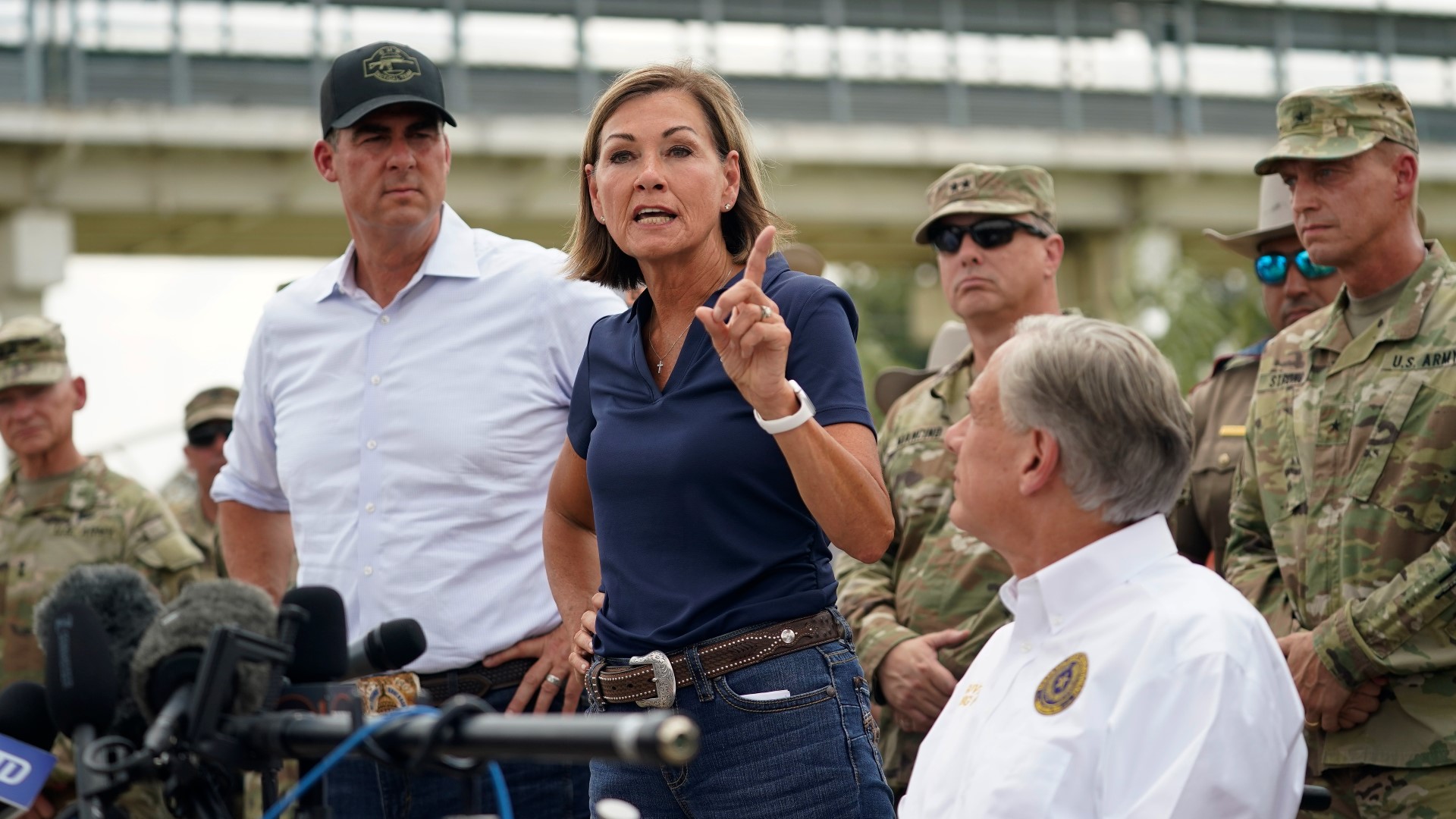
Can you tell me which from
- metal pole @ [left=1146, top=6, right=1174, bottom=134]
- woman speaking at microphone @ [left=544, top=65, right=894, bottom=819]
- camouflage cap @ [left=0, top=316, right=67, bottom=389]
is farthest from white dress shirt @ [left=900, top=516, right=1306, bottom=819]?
metal pole @ [left=1146, top=6, right=1174, bottom=134]

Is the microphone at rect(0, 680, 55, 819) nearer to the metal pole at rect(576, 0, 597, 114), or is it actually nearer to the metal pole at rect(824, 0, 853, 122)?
the metal pole at rect(576, 0, 597, 114)

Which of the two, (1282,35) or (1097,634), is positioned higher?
(1282,35)

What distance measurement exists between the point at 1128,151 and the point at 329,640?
23.4m

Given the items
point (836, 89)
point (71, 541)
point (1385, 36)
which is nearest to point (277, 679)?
point (71, 541)

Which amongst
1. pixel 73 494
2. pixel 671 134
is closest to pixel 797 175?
pixel 73 494

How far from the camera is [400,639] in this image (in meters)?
2.51

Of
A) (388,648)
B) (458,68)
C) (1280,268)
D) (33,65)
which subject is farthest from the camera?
(458,68)

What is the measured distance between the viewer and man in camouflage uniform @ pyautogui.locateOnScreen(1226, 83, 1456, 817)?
3.87 metres

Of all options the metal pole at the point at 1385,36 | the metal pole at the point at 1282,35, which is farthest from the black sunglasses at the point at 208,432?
the metal pole at the point at 1385,36

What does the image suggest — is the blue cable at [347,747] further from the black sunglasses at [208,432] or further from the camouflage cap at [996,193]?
the black sunglasses at [208,432]

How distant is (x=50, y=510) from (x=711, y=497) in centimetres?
518

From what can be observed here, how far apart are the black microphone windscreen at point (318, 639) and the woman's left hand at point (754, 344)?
34.3 inches

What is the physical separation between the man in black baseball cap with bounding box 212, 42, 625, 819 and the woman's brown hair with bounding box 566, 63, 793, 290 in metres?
0.25

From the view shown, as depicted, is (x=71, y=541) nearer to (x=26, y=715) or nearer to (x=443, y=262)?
(x=443, y=262)
